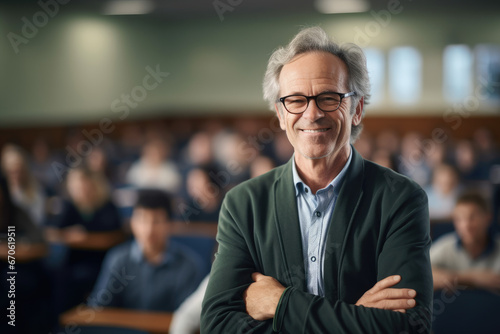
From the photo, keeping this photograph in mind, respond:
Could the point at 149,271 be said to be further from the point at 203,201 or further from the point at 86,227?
the point at 203,201

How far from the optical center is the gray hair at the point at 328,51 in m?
1.13

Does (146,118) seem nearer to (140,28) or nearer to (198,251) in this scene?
(140,28)

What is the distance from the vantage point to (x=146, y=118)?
12320 mm

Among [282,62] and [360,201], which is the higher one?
[282,62]

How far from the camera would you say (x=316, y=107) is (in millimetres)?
1119

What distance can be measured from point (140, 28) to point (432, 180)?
8479mm

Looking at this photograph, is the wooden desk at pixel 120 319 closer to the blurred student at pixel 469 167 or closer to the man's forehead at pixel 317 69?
the man's forehead at pixel 317 69

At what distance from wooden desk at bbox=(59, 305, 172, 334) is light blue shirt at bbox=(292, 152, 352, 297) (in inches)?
59.0

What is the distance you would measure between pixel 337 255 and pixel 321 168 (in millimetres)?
218

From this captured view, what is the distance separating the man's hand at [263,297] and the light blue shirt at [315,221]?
92mm

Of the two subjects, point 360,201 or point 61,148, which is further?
point 61,148

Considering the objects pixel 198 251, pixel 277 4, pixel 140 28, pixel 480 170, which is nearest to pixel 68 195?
pixel 198 251

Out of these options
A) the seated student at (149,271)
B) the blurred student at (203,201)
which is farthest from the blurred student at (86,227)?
the seated student at (149,271)

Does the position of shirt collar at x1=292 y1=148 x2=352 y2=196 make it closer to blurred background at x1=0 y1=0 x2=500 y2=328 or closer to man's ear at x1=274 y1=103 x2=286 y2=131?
man's ear at x1=274 y1=103 x2=286 y2=131
